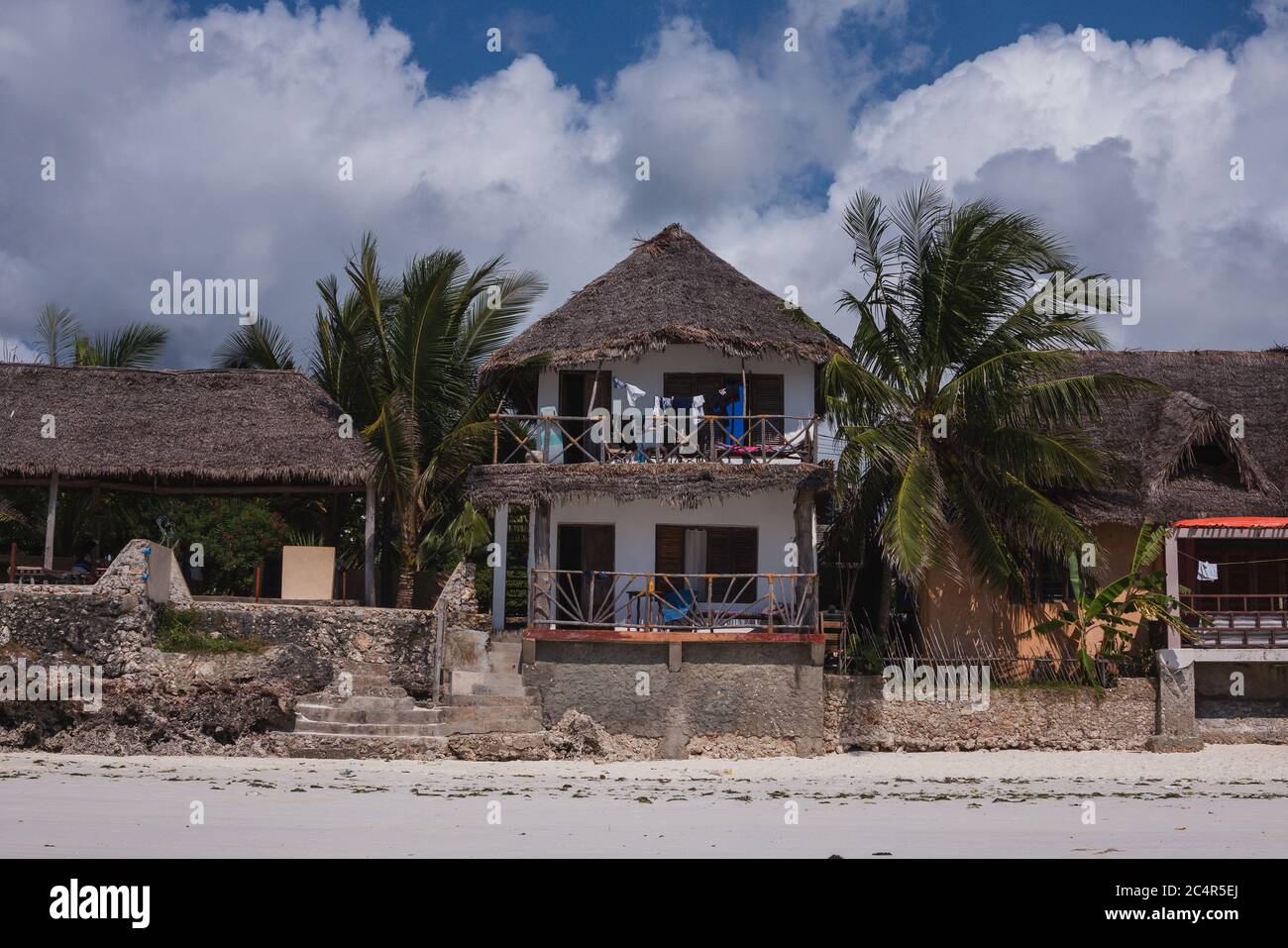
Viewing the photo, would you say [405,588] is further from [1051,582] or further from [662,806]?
[1051,582]

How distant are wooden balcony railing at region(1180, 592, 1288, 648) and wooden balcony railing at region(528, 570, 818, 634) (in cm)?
505

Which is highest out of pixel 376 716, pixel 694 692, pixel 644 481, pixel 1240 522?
pixel 644 481

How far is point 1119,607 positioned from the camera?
1730 cm

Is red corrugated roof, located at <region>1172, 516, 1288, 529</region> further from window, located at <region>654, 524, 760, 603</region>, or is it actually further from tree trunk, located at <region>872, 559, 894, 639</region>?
window, located at <region>654, 524, 760, 603</region>

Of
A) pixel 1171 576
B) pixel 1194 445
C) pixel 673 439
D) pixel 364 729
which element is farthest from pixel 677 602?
pixel 1194 445

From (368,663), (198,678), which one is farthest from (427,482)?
(198,678)

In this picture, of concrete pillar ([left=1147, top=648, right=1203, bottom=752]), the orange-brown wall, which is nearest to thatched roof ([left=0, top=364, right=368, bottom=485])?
the orange-brown wall

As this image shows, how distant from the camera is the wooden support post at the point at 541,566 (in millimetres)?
17094

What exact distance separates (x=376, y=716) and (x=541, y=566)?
2910 millimetres

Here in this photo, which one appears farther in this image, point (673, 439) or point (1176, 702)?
point (673, 439)

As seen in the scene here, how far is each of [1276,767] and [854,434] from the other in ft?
20.7

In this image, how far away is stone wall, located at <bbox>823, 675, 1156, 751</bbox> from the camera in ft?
54.9

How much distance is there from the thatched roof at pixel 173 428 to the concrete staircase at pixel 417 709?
3.45 m
